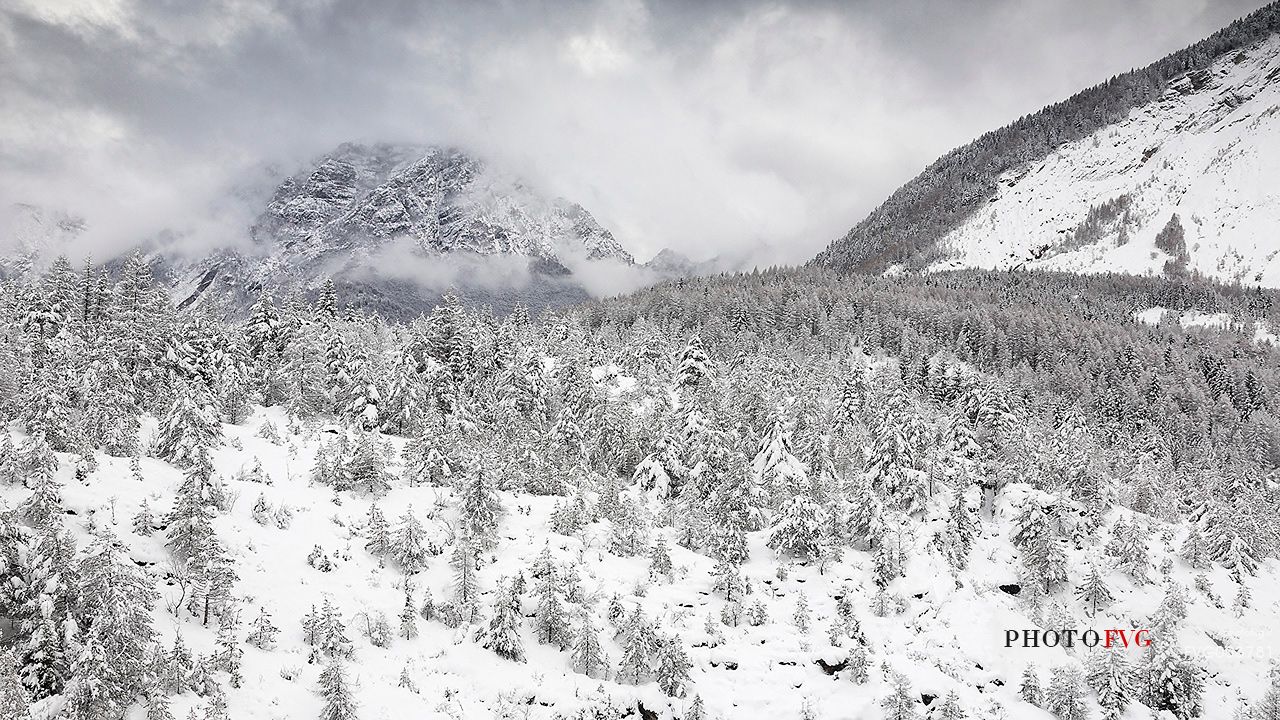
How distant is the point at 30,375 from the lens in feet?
94.3

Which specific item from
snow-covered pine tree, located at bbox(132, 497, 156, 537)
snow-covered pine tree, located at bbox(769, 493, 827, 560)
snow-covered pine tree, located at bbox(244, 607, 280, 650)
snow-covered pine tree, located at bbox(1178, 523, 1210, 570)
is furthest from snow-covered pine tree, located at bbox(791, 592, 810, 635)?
snow-covered pine tree, located at bbox(132, 497, 156, 537)

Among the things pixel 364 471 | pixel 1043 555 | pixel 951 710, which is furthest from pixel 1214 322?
pixel 364 471

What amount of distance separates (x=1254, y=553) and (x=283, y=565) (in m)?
47.2

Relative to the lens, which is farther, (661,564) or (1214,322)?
(1214,322)

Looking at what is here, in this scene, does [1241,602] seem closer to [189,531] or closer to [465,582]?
[465,582]

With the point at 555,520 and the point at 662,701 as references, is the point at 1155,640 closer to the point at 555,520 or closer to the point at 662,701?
the point at 662,701

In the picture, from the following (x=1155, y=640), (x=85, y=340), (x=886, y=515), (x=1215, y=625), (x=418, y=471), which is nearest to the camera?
(x=1155, y=640)

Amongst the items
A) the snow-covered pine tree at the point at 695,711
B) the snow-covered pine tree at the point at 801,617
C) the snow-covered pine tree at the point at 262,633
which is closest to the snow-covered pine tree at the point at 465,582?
the snow-covered pine tree at the point at 262,633

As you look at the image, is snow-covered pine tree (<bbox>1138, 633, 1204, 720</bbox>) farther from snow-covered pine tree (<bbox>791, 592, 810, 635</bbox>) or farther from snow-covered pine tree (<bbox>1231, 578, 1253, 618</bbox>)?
snow-covered pine tree (<bbox>791, 592, 810, 635</bbox>)

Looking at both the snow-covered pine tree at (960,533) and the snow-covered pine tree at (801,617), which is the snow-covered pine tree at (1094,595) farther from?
the snow-covered pine tree at (801,617)

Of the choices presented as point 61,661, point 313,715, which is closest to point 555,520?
point 313,715

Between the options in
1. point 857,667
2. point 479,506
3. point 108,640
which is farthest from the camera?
point 479,506

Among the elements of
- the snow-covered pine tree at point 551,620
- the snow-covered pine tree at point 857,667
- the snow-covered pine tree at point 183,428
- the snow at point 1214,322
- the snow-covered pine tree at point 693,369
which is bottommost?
the snow-covered pine tree at point 857,667

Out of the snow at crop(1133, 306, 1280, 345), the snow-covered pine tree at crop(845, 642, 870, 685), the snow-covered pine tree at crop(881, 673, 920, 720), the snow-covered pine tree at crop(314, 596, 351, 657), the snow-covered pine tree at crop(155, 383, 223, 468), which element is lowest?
the snow-covered pine tree at crop(881, 673, 920, 720)
